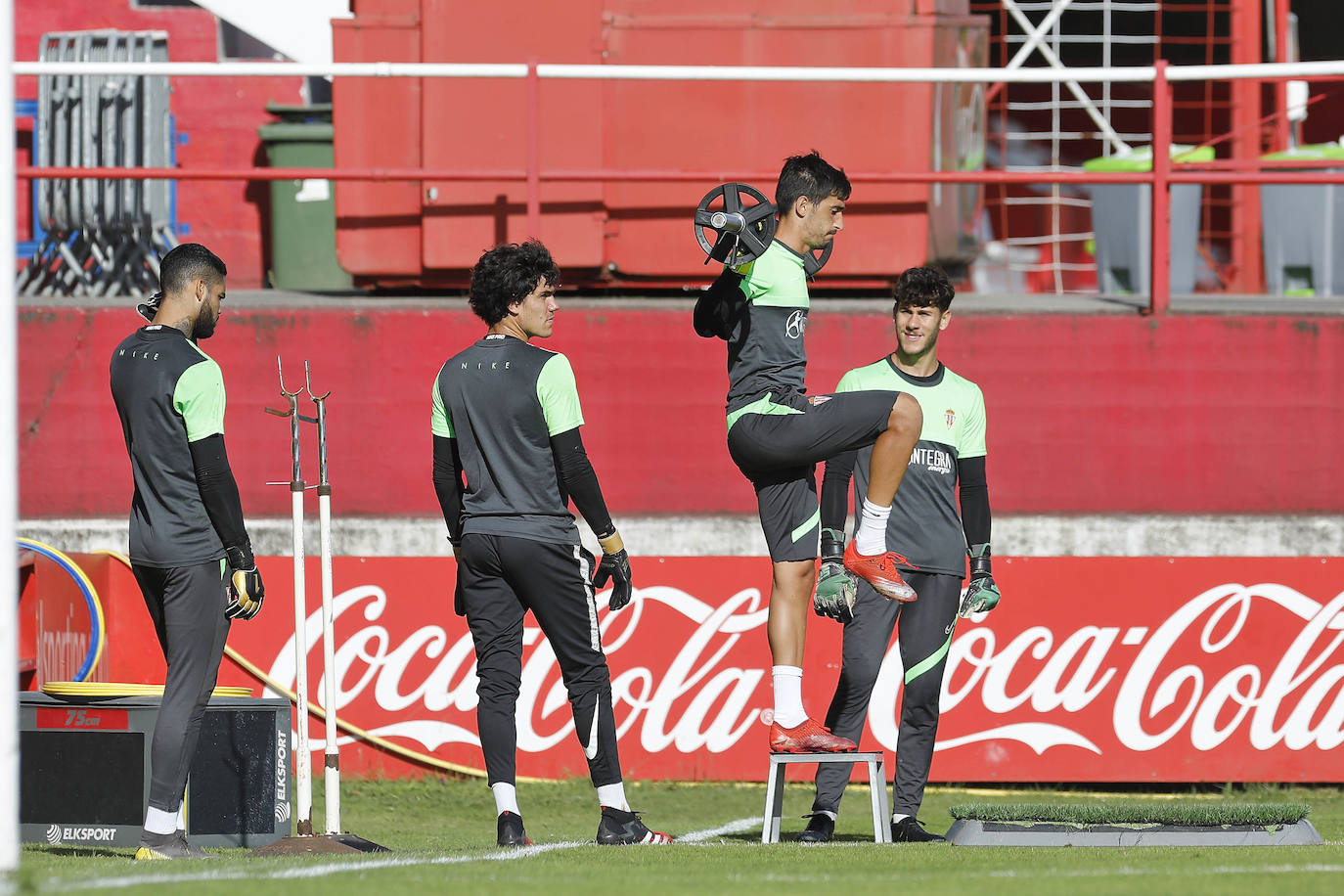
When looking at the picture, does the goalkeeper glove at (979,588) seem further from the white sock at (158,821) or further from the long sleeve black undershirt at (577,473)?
the white sock at (158,821)

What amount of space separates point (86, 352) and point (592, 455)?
2749mm

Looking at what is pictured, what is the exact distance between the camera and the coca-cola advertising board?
9.07m

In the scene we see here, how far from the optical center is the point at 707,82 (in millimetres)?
10773

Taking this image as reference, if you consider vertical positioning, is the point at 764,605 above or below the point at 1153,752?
above

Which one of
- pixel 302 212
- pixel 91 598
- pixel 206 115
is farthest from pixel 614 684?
pixel 206 115

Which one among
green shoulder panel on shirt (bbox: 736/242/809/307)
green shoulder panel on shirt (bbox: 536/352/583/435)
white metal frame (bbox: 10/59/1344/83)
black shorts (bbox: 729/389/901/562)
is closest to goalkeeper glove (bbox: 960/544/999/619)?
black shorts (bbox: 729/389/901/562)

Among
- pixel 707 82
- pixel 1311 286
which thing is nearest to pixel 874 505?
pixel 707 82

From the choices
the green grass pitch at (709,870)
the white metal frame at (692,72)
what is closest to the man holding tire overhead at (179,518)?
the green grass pitch at (709,870)

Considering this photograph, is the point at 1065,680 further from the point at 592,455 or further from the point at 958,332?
the point at 592,455

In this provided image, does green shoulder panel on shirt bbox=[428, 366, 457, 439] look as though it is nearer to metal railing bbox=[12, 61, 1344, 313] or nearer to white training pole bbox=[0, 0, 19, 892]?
white training pole bbox=[0, 0, 19, 892]

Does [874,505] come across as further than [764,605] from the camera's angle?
No

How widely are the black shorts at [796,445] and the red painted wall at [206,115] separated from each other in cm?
793

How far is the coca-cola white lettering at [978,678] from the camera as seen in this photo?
29.8ft

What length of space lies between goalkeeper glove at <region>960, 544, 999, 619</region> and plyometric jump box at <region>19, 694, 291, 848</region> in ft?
9.36
